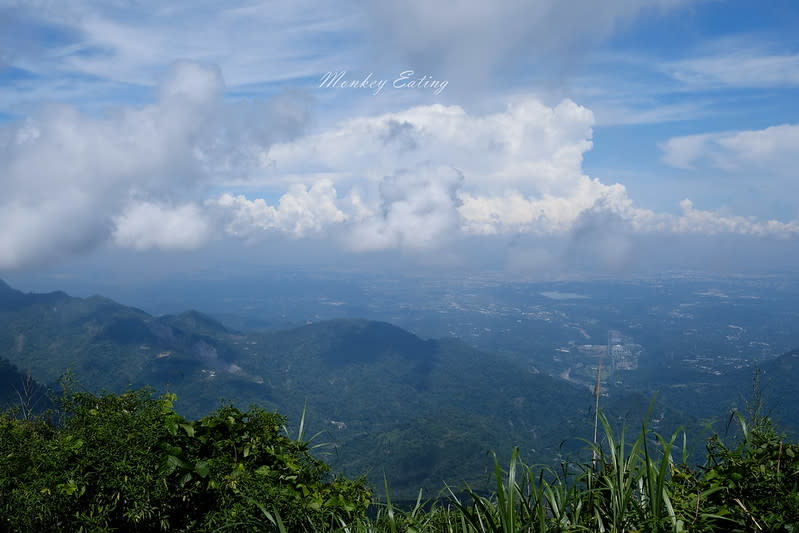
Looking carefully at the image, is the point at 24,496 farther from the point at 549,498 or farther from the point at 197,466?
the point at 549,498

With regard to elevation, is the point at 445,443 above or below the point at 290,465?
below

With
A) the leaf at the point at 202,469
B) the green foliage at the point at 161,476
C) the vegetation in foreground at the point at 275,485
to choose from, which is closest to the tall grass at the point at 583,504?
the vegetation in foreground at the point at 275,485

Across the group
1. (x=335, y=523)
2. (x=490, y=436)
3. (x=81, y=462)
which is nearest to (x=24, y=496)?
(x=81, y=462)

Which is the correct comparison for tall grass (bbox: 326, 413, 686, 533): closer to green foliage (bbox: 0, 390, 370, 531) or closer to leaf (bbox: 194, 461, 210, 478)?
green foliage (bbox: 0, 390, 370, 531)

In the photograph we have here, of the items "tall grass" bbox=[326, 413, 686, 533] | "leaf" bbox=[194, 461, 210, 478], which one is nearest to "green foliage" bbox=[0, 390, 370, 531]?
"leaf" bbox=[194, 461, 210, 478]

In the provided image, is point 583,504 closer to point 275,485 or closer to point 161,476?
point 275,485

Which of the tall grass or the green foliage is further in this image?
the green foliage

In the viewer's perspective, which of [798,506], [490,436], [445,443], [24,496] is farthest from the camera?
[490,436]
